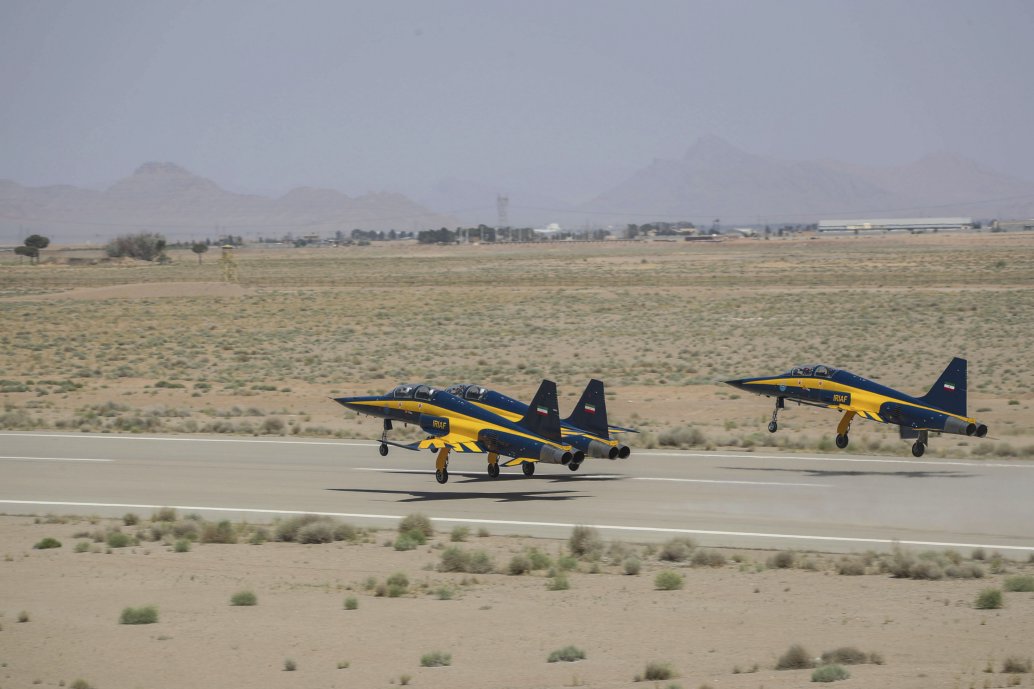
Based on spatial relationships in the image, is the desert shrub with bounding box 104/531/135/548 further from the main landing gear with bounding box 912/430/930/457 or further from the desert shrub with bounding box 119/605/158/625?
the main landing gear with bounding box 912/430/930/457

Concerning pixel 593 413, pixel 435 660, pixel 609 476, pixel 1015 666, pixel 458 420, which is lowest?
pixel 609 476

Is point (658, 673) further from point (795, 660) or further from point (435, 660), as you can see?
point (435, 660)

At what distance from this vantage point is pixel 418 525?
2272 cm

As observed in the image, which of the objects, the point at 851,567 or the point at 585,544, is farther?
the point at 585,544

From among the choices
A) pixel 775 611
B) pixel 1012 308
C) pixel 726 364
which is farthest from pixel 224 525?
pixel 1012 308

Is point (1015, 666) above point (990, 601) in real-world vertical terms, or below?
above

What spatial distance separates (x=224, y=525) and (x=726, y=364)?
3444cm

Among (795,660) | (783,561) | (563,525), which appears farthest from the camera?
(563,525)

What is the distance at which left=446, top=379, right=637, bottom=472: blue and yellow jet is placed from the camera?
27.0 meters

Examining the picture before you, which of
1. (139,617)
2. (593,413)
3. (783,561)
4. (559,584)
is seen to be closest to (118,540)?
(139,617)

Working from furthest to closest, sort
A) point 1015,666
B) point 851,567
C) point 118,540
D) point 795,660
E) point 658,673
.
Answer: point 118,540 → point 851,567 → point 795,660 → point 658,673 → point 1015,666

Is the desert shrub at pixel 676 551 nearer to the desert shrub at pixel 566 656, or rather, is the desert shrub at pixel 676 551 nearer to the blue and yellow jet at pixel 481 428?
the blue and yellow jet at pixel 481 428

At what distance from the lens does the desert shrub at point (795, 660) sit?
14.4 metres

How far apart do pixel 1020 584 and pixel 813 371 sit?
548 inches
